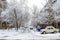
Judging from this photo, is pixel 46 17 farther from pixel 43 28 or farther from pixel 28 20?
pixel 28 20

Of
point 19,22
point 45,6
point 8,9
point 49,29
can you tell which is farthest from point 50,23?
point 8,9

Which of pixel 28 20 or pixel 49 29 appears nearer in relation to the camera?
pixel 49 29

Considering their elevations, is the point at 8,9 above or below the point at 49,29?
above

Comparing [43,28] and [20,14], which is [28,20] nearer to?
[20,14]

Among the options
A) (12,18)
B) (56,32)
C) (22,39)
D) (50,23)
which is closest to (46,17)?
(50,23)

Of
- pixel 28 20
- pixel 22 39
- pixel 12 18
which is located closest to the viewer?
pixel 22 39

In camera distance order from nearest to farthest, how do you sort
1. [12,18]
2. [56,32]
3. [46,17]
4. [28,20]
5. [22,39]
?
[22,39] → [56,32] → [46,17] → [12,18] → [28,20]

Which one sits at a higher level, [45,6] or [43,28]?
[45,6]

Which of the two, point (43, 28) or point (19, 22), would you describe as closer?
point (43, 28)

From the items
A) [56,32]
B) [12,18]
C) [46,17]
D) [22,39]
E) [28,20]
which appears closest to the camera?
[22,39]

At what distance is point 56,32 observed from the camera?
6031 mm

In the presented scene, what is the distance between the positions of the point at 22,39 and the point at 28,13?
114 inches

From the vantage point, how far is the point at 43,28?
6.38 metres

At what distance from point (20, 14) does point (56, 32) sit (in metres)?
2.23
